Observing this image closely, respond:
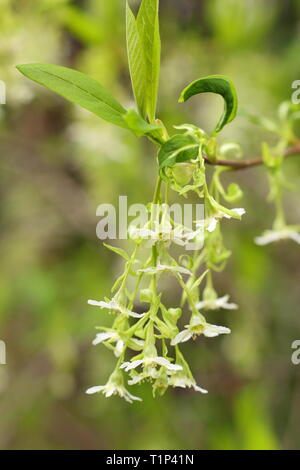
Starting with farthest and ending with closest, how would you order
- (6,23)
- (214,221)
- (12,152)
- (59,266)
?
(59,266)
(12,152)
(6,23)
(214,221)

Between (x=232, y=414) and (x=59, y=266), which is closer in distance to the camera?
(x=232, y=414)

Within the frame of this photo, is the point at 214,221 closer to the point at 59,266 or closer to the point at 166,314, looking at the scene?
the point at 166,314

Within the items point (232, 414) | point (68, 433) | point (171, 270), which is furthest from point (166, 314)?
point (68, 433)

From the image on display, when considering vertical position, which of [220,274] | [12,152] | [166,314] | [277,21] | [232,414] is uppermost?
[277,21]

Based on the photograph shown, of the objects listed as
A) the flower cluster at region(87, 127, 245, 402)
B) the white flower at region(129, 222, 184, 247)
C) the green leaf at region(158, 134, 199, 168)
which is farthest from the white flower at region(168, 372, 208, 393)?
the green leaf at region(158, 134, 199, 168)

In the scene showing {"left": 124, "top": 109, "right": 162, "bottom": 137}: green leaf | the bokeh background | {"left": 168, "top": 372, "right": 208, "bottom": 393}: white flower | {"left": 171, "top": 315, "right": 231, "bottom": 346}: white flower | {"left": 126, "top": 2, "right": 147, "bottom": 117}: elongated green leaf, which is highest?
the bokeh background

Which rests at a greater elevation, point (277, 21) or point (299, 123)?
point (277, 21)

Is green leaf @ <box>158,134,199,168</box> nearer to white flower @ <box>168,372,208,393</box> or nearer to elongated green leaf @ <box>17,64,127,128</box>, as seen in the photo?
elongated green leaf @ <box>17,64,127,128</box>
